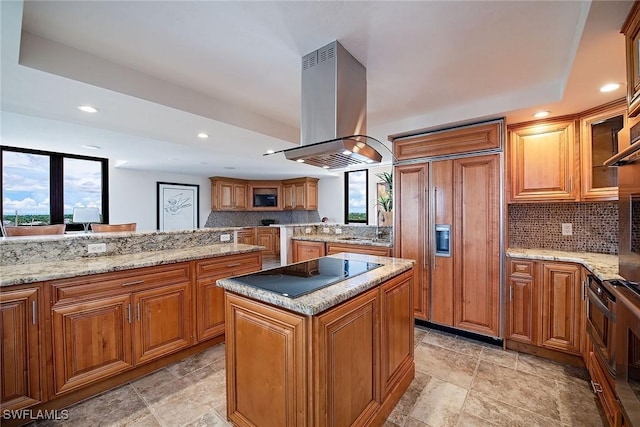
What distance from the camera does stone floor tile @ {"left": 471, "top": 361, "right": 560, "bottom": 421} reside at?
1758mm

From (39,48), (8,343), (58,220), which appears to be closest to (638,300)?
(8,343)

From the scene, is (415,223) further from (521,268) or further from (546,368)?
(546,368)

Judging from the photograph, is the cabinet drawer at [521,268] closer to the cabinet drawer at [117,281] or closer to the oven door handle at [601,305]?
the oven door handle at [601,305]

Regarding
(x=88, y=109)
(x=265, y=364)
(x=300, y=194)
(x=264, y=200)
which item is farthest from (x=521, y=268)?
(x=264, y=200)

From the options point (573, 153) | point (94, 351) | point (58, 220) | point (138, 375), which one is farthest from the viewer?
point (58, 220)

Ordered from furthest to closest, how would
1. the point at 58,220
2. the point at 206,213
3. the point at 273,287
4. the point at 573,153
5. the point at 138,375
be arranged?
the point at 206,213
the point at 58,220
the point at 573,153
the point at 138,375
the point at 273,287

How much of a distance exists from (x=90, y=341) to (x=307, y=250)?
8.47 feet

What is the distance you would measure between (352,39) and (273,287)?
1.56 m

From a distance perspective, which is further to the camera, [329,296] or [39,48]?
[39,48]

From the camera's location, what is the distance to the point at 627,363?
1.22 metres

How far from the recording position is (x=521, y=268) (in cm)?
247

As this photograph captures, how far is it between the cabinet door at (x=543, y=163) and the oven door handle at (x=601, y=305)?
3.42 feet

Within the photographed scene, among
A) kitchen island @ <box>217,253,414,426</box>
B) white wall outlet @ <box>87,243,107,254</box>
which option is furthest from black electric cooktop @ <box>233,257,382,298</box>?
white wall outlet @ <box>87,243,107,254</box>

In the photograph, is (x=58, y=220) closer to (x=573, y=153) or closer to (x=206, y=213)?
(x=206, y=213)
